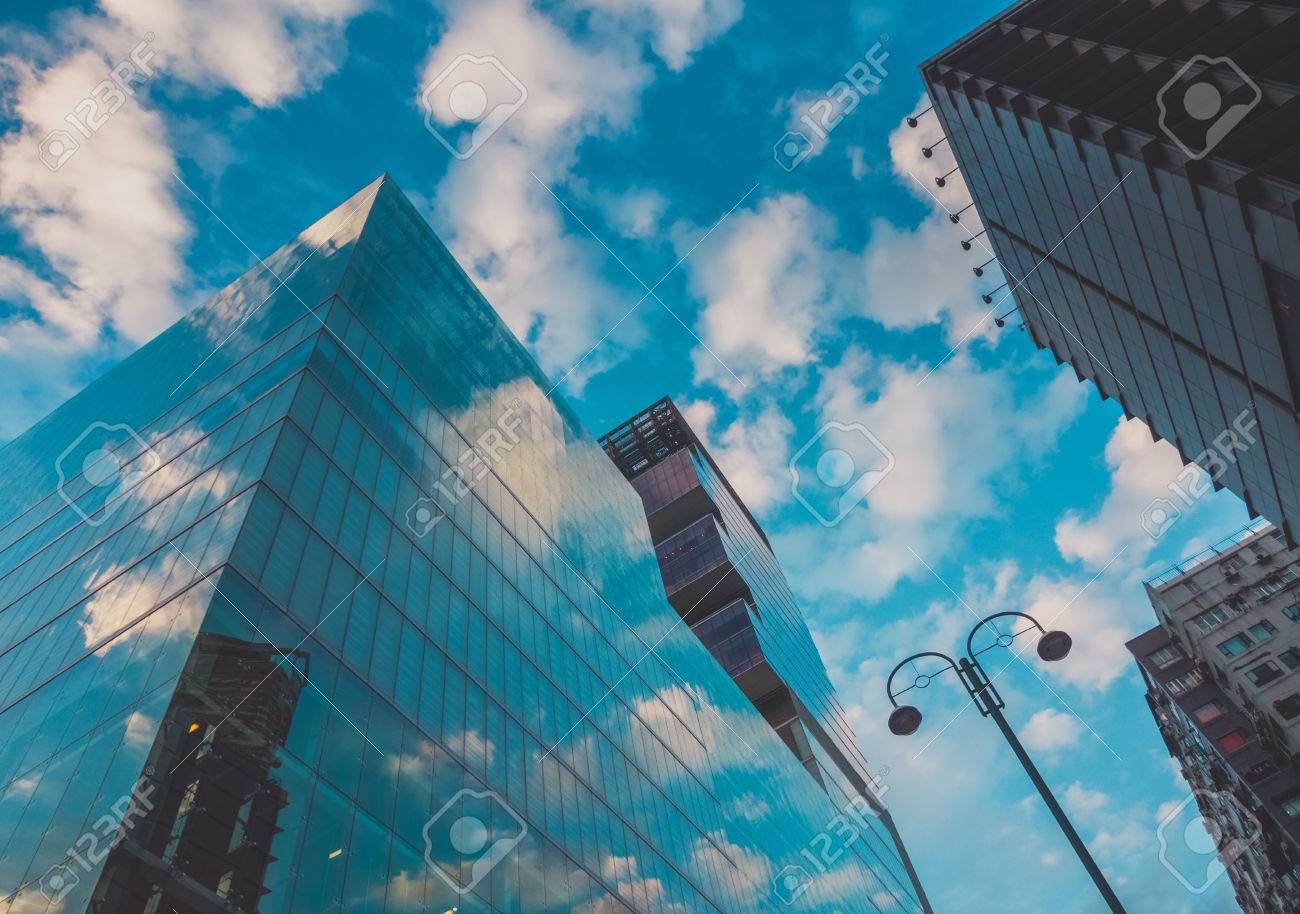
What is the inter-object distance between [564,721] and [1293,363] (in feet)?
75.8

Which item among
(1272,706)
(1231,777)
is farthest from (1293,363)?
(1231,777)

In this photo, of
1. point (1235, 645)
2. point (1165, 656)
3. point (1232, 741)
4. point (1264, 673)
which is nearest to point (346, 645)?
point (1264, 673)

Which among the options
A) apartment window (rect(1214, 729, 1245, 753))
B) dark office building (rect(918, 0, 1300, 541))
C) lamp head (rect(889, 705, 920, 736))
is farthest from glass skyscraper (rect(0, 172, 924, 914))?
apartment window (rect(1214, 729, 1245, 753))

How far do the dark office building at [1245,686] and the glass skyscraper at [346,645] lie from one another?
103 feet

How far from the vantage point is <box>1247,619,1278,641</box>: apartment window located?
186 feet

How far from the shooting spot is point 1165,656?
68938mm

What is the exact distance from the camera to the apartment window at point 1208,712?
200ft

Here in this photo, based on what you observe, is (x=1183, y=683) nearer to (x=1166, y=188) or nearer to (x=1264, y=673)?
(x=1264, y=673)

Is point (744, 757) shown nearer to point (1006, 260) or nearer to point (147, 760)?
point (1006, 260)

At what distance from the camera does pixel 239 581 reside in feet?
60.5

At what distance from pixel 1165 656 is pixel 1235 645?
1113 cm

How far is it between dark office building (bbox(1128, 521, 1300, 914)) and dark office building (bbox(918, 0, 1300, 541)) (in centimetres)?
3668

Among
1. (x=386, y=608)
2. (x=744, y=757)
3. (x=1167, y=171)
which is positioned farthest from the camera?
(x=744, y=757)

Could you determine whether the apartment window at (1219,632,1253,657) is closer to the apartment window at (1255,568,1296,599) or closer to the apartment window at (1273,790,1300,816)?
the apartment window at (1255,568,1296,599)
